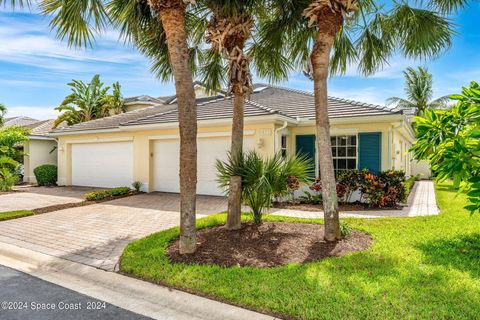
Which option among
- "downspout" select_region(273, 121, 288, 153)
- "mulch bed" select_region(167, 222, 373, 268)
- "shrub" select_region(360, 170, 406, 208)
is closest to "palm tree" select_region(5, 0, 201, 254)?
"mulch bed" select_region(167, 222, 373, 268)

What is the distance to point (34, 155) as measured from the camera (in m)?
22.3

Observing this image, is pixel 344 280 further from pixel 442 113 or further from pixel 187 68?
pixel 187 68

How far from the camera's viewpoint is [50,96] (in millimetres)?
26938

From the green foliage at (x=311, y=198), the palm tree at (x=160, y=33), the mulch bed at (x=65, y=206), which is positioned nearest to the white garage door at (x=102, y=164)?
the mulch bed at (x=65, y=206)

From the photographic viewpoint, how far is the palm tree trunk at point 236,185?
7.35m

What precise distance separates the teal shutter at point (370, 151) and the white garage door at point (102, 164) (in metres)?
10.9


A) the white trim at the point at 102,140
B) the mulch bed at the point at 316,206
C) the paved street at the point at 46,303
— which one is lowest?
the paved street at the point at 46,303

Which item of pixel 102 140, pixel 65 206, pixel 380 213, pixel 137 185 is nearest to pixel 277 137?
pixel 380 213

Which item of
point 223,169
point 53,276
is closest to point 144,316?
point 53,276

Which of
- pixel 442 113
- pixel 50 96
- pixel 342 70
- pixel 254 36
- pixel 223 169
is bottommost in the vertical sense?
pixel 223 169

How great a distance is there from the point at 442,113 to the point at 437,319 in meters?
3.63

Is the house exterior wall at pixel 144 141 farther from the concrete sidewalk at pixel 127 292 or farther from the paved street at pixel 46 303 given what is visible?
the paved street at pixel 46 303

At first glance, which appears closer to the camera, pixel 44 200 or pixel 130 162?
pixel 44 200

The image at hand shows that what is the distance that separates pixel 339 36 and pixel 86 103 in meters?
24.4
